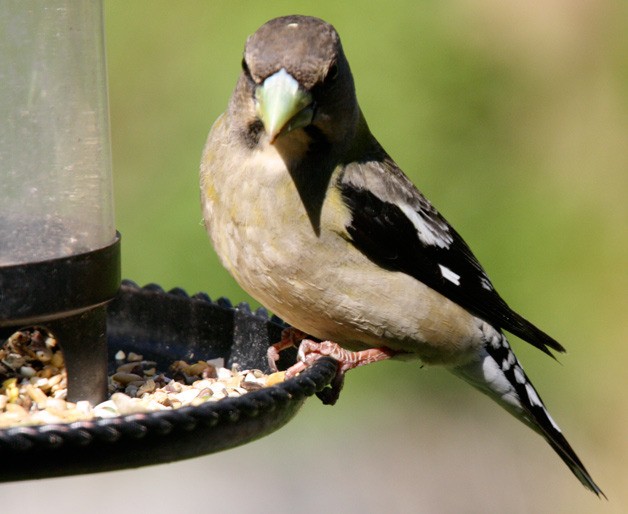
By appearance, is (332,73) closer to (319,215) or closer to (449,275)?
(319,215)

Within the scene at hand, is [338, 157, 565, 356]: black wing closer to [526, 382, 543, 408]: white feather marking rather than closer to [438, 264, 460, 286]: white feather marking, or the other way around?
[438, 264, 460, 286]: white feather marking

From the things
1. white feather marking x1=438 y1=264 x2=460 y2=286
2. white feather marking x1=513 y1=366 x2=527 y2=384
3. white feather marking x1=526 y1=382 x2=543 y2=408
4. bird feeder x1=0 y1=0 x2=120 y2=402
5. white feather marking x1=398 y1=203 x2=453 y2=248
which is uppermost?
bird feeder x1=0 y1=0 x2=120 y2=402

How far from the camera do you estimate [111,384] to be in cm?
348

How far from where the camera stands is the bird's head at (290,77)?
3.32 m

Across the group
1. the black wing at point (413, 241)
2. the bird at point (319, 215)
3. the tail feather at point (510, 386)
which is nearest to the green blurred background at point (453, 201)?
the tail feather at point (510, 386)

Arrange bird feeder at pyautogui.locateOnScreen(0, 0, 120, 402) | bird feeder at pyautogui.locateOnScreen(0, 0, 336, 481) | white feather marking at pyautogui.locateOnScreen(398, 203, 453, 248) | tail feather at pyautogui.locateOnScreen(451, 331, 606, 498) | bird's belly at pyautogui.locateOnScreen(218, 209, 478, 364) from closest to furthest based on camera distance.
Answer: bird feeder at pyautogui.locateOnScreen(0, 0, 336, 481)
bird feeder at pyautogui.locateOnScreen(0, 0, 120, 402)
bird's belly at pyautogui.locateOnScreen(218, 209, 478, 364)
white feather marking at pyautogui.locateOnScreen(398, 203, 453, 248)
tail feather at pyautogui.locateOnScreen(451, 331, 606, 498)

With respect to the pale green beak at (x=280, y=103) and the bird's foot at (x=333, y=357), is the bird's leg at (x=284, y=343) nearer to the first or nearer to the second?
the bird's foot at (x=333, y=357)

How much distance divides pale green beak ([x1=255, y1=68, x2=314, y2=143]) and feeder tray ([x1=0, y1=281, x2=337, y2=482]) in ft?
2.21

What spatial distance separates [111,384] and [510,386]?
1.72 m

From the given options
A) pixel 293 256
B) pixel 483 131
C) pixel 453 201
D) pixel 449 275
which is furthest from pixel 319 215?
pixel 483 131

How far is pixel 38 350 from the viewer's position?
356 centimetres

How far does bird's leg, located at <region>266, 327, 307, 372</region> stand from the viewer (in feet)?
11.9

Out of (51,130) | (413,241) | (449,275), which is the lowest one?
(449,275)

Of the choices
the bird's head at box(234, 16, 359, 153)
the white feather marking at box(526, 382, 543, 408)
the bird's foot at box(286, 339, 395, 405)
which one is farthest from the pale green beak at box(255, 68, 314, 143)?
the white feather marking at box(526, 382, 543, 408)
